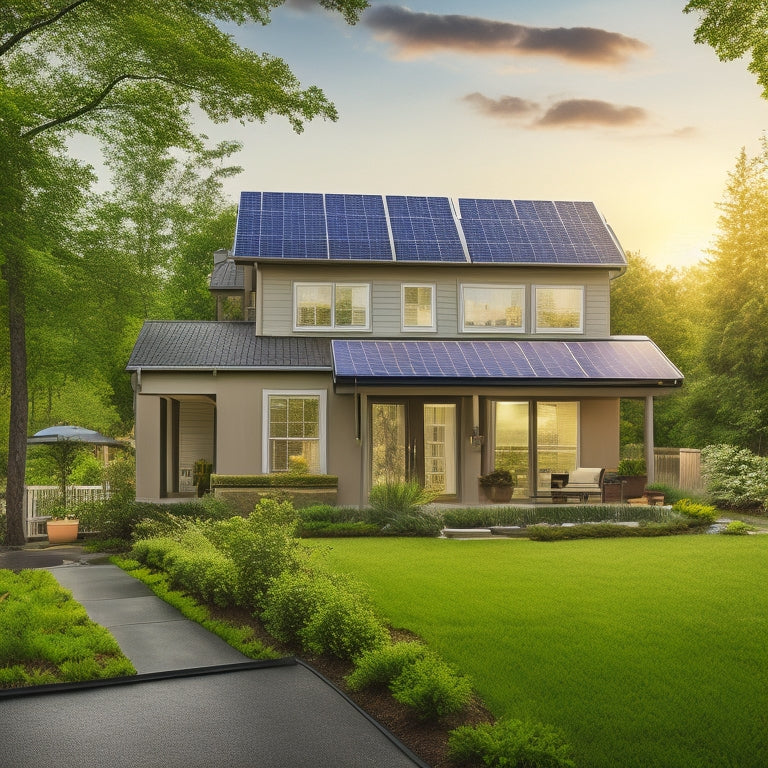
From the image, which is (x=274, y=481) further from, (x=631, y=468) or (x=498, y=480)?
(x=631, y=468)

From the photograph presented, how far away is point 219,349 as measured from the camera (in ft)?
63.2

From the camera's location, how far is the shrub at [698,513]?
15.6 meters

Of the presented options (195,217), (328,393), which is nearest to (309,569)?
(328,393)

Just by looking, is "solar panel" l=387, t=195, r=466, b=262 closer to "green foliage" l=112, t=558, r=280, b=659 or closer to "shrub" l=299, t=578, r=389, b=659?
"green foliage" l=112, t=558, r=280, b=659

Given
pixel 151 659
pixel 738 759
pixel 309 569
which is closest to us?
pixel 738 759

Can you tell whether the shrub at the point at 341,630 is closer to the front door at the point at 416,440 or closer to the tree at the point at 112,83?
the tree at the point at 112,83

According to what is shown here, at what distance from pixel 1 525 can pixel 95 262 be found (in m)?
6.72

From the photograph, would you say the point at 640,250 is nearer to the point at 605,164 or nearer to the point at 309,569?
the point at 605,164

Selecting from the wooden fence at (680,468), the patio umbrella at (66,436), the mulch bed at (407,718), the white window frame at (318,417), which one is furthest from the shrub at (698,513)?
the patio umbrella at (66,436)

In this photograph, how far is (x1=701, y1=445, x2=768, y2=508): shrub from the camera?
19.1 meters

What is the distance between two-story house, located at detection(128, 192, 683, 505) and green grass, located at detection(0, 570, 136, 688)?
30.7ft

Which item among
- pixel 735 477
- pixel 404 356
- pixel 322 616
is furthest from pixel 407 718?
pixel 735 477

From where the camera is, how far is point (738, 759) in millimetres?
4527

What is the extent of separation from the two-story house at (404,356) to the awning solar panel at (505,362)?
50 millimetres
